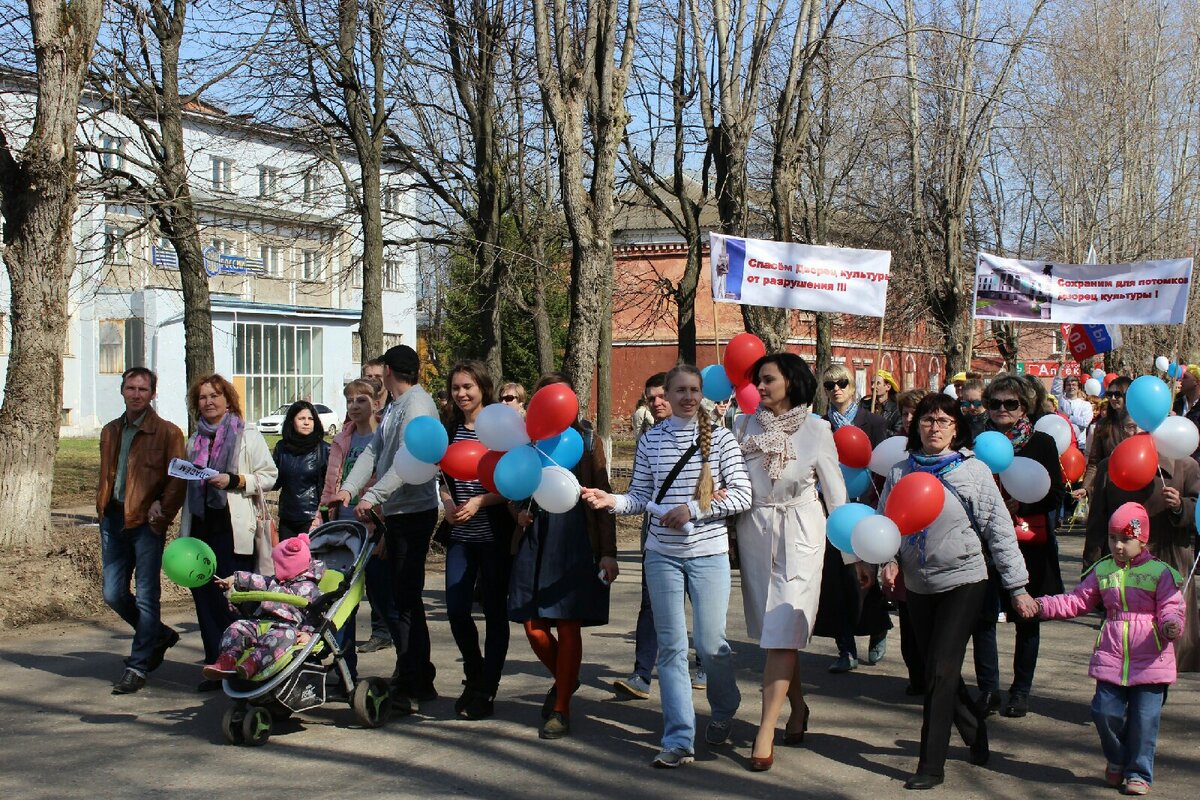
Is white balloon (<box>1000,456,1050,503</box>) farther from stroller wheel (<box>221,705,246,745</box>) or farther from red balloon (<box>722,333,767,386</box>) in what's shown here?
stroller wheel (<box>221,705,246,745</box>)

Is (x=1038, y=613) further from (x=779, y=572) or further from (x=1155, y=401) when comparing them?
(x=1155, y=401)

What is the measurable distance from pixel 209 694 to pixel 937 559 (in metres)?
4.30

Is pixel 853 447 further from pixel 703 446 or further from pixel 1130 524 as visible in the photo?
pixel 1130 524

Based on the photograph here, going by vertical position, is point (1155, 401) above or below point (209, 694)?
above

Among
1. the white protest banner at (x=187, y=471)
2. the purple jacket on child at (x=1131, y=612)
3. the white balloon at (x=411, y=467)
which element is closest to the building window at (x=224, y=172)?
the white protest banner at (x=187, y=471)

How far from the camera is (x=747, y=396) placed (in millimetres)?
8070

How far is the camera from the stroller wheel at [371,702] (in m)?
6.52

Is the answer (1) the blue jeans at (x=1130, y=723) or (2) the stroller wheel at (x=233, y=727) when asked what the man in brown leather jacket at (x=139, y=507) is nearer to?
(2) the stroller wheel at (x=233, y=727)

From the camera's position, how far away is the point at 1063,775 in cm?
577

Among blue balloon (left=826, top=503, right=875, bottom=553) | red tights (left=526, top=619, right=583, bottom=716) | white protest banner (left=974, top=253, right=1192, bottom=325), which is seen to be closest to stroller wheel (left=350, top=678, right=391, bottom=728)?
red tights (left=526, top=619, right=583, bottom=716)

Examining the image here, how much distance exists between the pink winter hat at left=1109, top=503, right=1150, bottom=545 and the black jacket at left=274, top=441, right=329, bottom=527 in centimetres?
488

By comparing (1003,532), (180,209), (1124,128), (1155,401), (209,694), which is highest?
(1124,128)

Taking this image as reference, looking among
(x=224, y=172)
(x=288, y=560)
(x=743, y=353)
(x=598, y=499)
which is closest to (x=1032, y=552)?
(x=743, y=353)

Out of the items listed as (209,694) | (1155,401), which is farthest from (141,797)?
(1155,401)
